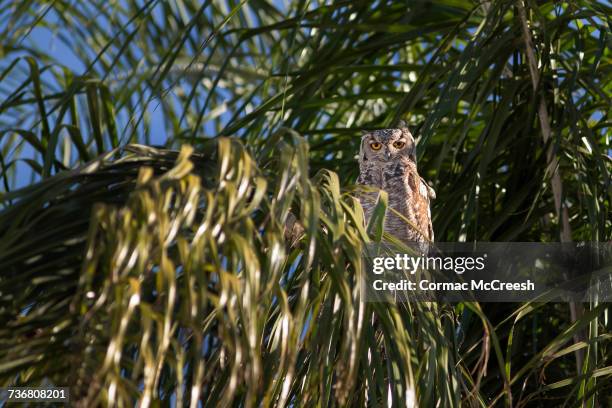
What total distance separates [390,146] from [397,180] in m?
0.08

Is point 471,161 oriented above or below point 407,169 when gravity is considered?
above

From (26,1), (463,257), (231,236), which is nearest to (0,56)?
(26,1)

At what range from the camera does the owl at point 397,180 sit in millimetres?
2322

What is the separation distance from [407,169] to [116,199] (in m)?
0.85

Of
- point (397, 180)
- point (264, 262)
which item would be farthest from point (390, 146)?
point (264, 262)

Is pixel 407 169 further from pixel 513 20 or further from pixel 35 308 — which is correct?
pixel 35 308

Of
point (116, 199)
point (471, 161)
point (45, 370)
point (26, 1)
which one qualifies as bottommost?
point (45, 370)

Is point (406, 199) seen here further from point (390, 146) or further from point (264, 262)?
point (264, 262)

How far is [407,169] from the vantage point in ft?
7.81

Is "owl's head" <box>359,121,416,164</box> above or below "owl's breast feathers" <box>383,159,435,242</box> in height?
above

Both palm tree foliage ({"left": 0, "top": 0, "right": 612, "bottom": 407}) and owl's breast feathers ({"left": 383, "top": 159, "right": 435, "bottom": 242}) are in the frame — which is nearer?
palm tree foliage ({"left": 0, "top": 0, "right": 612, "bottom": 407})

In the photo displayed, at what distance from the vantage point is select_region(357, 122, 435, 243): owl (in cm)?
232

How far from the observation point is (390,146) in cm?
238

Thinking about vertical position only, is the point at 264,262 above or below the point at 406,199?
below
